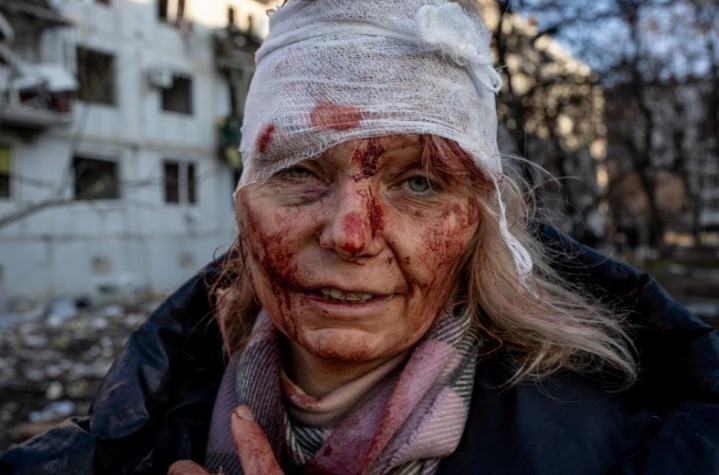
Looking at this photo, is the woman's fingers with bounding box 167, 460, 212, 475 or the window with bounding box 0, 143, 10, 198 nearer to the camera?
the woman's fingers with bounding box 167, 460, 212, 475

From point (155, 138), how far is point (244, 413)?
56.6 feet

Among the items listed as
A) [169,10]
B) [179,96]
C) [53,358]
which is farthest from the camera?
[179,96]

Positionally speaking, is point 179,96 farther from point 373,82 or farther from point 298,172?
point 373,82

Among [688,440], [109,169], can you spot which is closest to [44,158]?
[109,169]

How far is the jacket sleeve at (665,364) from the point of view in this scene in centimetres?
118

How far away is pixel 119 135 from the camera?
640 inches

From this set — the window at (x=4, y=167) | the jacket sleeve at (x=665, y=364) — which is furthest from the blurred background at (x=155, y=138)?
the jacket sleeve at (x=665, y=364)

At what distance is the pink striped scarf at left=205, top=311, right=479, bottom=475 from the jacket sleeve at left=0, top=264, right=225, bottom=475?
12cm

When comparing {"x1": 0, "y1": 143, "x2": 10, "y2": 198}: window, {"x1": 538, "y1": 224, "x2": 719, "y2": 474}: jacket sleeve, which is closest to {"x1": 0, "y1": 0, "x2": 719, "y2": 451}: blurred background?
{"x1": 0, "y1": 143, "x2": 10, "y2": 198}: window

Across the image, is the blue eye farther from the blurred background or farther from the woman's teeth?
the blurred background

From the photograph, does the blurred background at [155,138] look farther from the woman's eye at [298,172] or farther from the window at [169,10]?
the woman's eye at [298,172]

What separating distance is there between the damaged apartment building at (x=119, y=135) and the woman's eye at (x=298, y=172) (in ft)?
37.6

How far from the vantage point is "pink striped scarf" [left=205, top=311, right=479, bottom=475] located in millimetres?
1318

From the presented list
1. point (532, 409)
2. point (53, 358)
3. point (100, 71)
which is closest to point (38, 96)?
point (100, 71)
